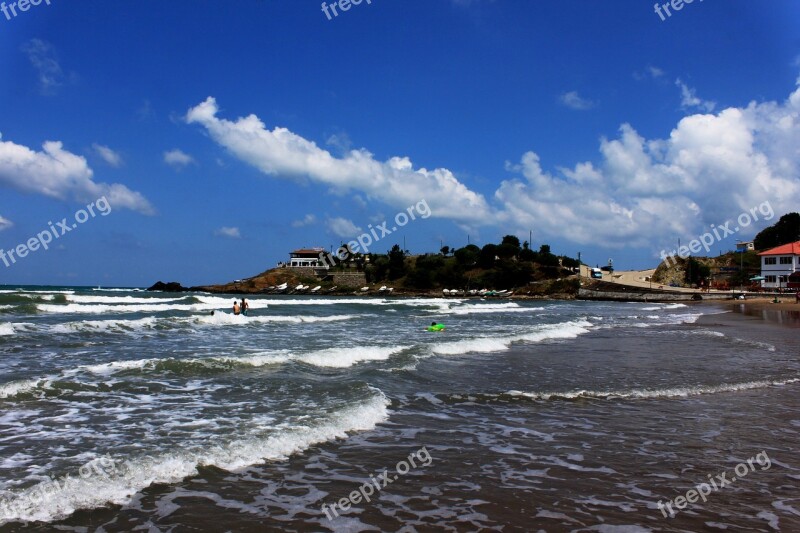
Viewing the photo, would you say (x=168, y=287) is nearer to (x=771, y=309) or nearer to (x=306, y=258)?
(x=306, y=258)

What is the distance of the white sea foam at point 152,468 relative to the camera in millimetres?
5262

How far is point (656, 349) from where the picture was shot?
1900cm

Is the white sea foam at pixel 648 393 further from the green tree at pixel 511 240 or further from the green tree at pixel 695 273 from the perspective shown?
the green tree at pixel 511 240

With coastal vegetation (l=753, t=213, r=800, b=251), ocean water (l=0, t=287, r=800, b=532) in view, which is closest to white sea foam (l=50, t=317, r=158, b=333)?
ocean water (l=0, t=287, r=800, b=532)

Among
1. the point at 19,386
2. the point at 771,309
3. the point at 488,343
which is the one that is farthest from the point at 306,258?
the point at 19,386

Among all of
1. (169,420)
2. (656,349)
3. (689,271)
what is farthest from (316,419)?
(689,271)

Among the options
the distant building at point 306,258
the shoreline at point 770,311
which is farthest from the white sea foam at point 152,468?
the distant building at point 306,258

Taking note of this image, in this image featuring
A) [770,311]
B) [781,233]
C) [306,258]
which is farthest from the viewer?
[306,258]

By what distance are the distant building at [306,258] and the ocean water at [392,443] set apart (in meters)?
121

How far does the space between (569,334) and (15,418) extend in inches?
841

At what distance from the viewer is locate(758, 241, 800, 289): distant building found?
68488mm

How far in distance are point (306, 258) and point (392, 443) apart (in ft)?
436

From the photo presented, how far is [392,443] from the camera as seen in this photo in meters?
7.55

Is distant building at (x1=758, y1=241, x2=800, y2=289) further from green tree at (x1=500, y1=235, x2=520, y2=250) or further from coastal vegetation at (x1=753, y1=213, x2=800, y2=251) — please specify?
green tree at (x1=500, y1=235, x2=520, y2=250)
